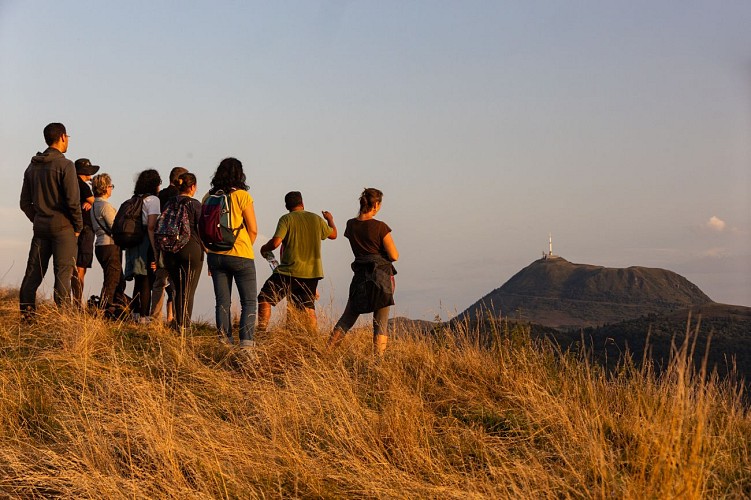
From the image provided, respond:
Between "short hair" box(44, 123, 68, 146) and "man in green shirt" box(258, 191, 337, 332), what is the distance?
2566 millimetres

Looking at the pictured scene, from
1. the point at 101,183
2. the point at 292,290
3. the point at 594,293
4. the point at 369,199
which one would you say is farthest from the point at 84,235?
the point at 594,293

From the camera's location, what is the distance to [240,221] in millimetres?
7750

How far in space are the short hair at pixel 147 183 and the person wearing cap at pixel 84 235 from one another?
0.71 metres

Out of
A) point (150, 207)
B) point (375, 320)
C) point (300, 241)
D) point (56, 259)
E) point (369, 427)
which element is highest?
point (150, 207)

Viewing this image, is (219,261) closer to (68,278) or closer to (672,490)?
(68,278)

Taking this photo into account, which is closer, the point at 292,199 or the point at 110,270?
the point at 292,199

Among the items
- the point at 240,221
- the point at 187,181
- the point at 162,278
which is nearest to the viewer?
the point at 240,221

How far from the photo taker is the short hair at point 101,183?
1000cm

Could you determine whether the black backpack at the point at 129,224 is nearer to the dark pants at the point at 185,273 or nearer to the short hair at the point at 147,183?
the short hair at the point at 147,183

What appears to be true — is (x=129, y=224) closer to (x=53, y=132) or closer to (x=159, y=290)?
(x=159, y=290)

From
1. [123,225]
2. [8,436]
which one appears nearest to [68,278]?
[123,225]

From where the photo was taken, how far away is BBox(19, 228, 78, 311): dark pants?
9.18 metres

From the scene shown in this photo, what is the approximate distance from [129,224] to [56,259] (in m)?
0.91

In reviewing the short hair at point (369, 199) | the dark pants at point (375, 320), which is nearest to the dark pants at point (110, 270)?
the dark pants at point (375, 320)
